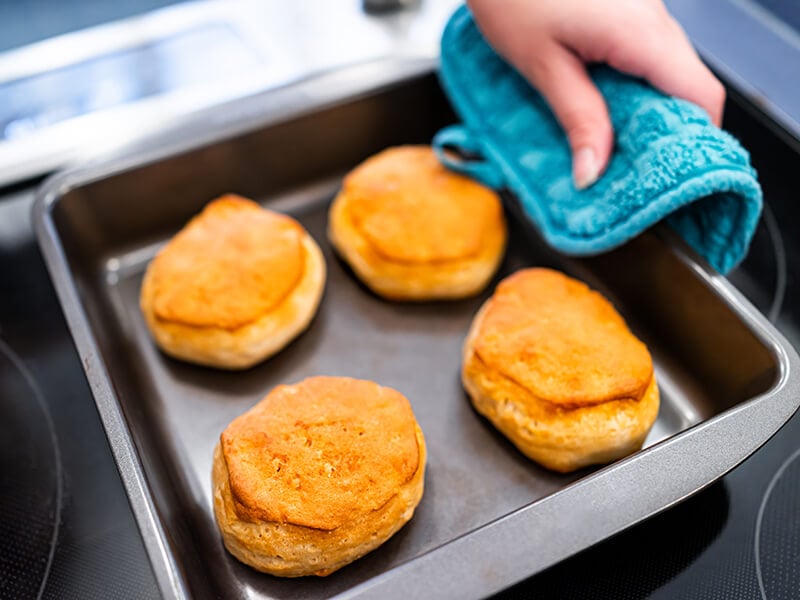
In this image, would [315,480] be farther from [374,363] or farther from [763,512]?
[763,512]

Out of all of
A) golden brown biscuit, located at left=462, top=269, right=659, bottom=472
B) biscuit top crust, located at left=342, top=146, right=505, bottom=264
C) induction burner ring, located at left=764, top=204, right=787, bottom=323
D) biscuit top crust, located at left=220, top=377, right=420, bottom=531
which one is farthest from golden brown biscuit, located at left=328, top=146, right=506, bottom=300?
induction burner ring, located at left=764, top=204, right=787, bottom=323

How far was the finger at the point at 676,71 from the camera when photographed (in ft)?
3.32

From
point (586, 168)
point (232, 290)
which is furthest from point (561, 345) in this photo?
point (232, 290)

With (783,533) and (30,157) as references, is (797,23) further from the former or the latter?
(30,157)

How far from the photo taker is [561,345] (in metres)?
0.98

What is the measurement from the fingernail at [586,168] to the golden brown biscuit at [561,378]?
6.4 inches

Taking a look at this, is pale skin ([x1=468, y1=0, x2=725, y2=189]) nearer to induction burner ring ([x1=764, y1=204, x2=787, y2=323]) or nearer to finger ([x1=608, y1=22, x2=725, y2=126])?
finger ([x1=608, y1=22, x2=725, y2=126])

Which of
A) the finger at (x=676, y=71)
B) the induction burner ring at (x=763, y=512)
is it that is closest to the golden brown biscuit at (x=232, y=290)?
the finger at (x=676, y=71)

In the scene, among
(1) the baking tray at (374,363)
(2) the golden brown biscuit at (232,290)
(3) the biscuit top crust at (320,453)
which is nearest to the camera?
(1) the baking tray at (374,363)

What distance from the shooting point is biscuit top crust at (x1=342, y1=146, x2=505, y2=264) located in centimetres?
113

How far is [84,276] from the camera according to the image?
3.83ft

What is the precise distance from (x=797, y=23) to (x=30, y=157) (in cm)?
150

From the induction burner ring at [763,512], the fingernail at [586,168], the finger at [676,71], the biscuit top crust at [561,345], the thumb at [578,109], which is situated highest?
the finger at [676,71]

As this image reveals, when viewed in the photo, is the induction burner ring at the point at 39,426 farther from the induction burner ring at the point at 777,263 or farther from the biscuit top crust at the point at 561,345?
the induction burner ring at the point at 777,263
